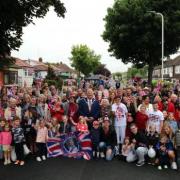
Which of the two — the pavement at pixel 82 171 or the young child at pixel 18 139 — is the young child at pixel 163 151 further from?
the young child at pixel 18 139

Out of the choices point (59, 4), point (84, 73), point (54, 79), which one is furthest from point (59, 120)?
point (84, 73)

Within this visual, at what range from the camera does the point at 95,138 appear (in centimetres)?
1005

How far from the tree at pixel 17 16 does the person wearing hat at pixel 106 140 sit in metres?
7.33

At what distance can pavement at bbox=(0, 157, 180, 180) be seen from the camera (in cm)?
838

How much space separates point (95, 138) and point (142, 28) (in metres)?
24.9

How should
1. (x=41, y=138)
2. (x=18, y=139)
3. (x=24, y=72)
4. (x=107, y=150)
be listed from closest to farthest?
(x=18, y=139), (x=107, y=150), (x=41, y=138), (x=24, y=72)

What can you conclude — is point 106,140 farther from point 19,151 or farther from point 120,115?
point 19,151

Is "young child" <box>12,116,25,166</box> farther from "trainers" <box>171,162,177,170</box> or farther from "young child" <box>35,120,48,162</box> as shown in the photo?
"trainers" <box>171,162,177,170</box>

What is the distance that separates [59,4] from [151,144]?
997cm

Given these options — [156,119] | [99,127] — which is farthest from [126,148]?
[156,119]

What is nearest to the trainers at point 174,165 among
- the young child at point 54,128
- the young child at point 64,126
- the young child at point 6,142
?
the young child at point 64,126

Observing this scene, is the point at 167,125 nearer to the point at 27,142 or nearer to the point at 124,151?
the point at 124,151

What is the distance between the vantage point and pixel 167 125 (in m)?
9.60

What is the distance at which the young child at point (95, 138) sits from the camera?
1005 centimetres
